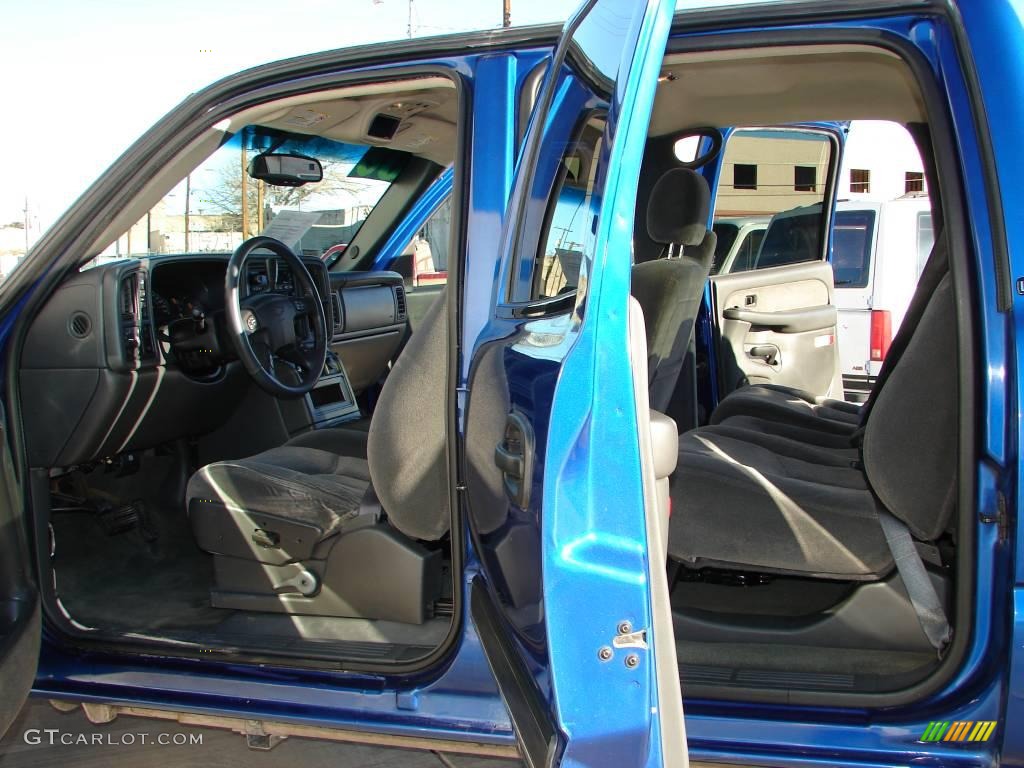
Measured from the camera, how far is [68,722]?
248 cm

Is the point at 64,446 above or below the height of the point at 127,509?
above

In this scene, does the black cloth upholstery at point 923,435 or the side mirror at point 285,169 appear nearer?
the black cloth upholstery at point 923,435

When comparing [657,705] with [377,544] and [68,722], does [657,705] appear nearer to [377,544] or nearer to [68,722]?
[377,544]

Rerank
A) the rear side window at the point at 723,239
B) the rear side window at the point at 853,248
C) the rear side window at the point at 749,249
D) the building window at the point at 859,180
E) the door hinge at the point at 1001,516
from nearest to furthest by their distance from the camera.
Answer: the door hinge at the point at 1001,516 < the rear side window at the point at 749,249 < the rear side window at the point at 723,239 < the rear side window at the point at 853,248 < the building window at the point at 859,180

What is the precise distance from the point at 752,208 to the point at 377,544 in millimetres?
3077

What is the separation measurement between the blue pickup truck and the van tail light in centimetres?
361

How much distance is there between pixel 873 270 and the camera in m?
6.46

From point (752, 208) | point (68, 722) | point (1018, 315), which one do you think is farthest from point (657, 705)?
point (752, 208)

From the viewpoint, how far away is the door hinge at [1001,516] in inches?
57.5

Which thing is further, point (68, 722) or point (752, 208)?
point (752, 208)

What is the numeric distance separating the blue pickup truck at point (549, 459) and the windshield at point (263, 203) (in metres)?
0.02

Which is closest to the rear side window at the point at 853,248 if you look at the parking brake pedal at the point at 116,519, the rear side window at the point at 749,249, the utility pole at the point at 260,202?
the rear side window at the point at 749,249

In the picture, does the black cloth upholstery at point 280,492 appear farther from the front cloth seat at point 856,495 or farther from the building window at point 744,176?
the building window at point 744,176

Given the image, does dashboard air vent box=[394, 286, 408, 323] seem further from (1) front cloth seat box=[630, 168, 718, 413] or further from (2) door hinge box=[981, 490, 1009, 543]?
(2) door hinge box=[981, 490, 1009, 543]
